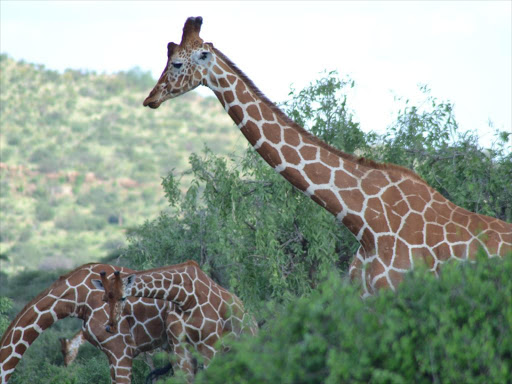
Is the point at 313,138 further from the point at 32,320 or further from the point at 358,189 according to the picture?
the point at 32,320

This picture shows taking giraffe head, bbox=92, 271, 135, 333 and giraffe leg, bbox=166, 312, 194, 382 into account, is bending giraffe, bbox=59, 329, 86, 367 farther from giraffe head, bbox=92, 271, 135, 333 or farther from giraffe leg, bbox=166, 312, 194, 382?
giraffe head, bbox=92, 271, 135, 333

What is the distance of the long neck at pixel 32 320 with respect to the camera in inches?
423

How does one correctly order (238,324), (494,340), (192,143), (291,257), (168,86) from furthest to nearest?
(192,143), (291,257), (238,324), (168,86), (494,340)

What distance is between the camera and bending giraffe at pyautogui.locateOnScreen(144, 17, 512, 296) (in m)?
7.43

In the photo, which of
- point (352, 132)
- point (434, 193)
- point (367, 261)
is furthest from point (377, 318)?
point (352, 132)

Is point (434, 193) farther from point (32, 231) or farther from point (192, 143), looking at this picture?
point (192, 143)

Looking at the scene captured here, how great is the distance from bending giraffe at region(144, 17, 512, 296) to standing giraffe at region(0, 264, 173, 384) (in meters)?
4.01

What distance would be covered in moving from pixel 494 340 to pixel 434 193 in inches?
103

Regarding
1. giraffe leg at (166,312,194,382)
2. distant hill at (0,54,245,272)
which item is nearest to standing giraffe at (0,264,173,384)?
giraffe leg at (166,312,194,382)

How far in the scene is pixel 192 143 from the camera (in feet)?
244

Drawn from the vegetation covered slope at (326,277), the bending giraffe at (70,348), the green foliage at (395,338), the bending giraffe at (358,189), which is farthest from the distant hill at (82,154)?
the green foliage at (395,338)

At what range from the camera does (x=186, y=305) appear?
10.8 meters

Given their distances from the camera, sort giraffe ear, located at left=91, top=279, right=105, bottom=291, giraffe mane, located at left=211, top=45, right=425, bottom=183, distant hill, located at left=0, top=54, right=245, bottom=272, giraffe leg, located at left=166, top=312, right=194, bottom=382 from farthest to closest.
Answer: distant hill, located at left=0, top=54, right=245, bottom=272 → giraffe ear, located at left=91, top=279, right=105, bottom=291 → giraffe leg, located at left=166, top=312, right=194, bottom=382 → giraffe mane, located at left=211, top=45, right=425, bottom=183

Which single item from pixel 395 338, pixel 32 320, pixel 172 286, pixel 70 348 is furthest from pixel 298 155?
pixel 70 348
